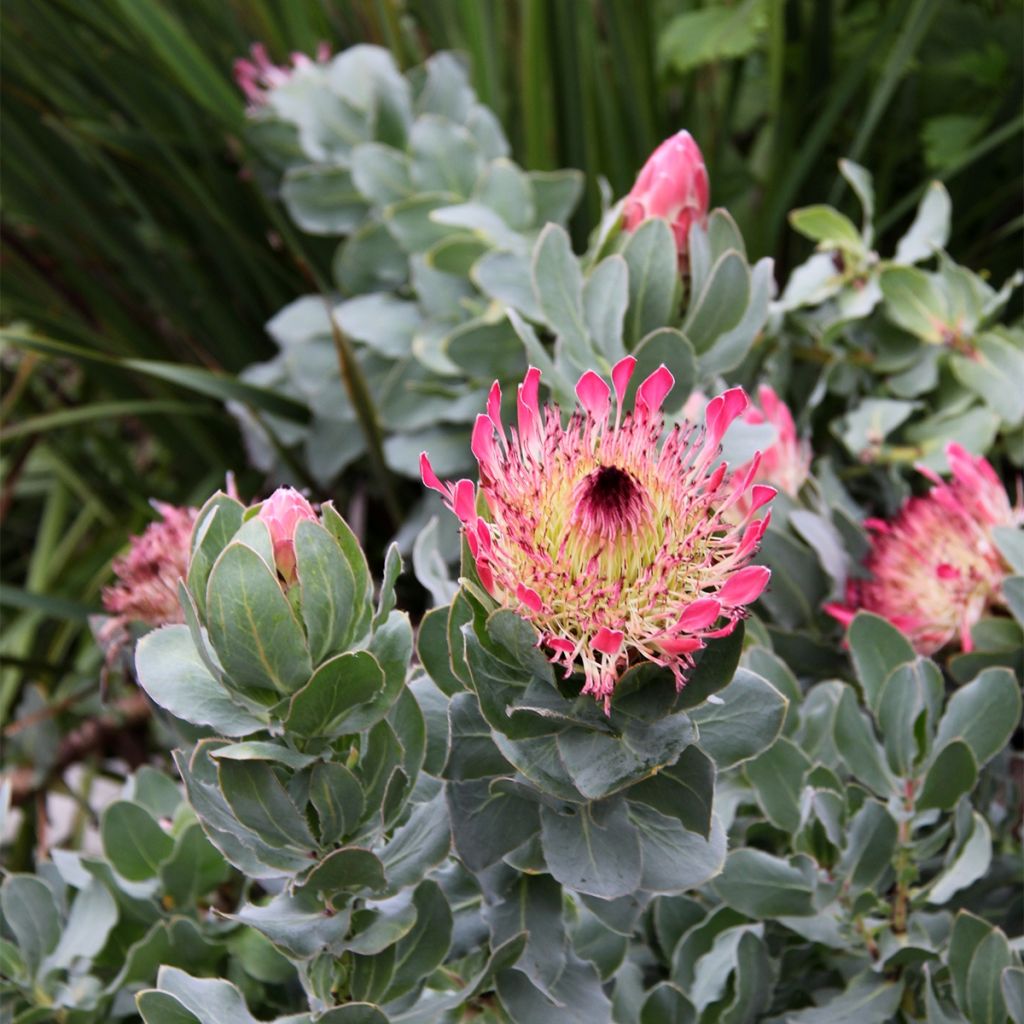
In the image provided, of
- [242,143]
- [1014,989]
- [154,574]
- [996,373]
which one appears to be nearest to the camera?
[1014,989]

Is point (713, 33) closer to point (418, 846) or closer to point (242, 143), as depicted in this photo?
point (242, 143)

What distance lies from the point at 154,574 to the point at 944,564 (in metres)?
0.49

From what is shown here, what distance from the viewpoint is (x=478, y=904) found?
1.91ft

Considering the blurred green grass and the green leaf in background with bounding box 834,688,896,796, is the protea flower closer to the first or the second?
the green leaf in background with bounding box 834,688,896,796

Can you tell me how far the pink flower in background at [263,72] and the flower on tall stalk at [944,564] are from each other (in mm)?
785

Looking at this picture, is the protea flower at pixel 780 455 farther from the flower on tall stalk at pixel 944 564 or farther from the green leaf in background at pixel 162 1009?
the green leaf in background at pixel 162 1009

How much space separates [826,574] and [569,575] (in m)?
0.41

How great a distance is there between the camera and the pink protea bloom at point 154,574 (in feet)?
2.52

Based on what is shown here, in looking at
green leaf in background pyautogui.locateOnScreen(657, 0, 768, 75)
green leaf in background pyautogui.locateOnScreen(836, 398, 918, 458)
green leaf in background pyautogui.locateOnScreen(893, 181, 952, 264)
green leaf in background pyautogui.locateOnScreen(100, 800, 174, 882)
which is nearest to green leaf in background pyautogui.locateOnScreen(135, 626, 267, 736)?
green leaf in background pyautogui.locateOnScreen(100, 800, 174, 882)

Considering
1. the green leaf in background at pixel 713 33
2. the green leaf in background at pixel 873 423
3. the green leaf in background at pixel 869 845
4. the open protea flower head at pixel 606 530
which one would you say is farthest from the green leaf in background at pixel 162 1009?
the green leaf in background at pixel 713 33

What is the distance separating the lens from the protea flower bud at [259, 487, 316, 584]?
483 mm

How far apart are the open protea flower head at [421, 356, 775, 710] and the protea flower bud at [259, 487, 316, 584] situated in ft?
0.21

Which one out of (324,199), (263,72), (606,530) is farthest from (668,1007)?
(263,72)

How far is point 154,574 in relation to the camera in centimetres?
78
